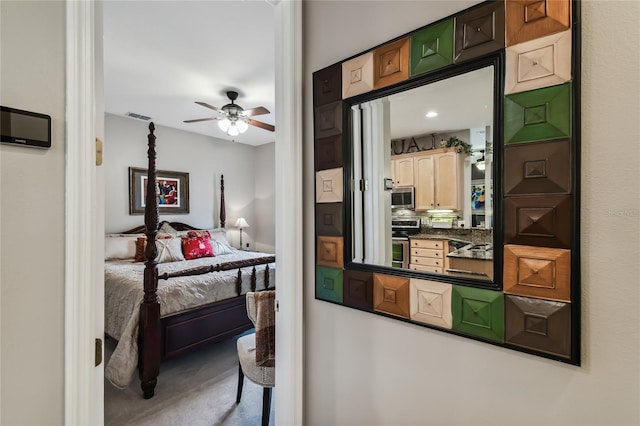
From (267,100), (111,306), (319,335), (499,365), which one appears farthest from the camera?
(267,100)

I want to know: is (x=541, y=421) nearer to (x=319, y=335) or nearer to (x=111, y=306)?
(x=319, y=335)

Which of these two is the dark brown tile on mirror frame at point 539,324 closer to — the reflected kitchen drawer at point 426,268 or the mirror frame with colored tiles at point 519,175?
the mirror frame with colored tiles at point 519,175

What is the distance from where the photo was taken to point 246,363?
1.93m

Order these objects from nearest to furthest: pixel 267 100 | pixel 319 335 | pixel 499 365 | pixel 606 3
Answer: pixel 606 3, pixel 499 365, pixel 319 335, pixel 267 100

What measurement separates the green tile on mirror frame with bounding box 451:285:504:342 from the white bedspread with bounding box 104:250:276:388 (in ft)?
7.88

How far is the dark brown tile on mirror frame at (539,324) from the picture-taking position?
0.76m

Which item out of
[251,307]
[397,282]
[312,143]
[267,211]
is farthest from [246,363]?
[267,211]

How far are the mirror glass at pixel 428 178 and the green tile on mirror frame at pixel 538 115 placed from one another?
60mm

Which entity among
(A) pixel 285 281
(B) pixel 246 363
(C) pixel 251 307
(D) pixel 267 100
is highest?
(D) pixel 267 100

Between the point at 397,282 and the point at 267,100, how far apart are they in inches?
127

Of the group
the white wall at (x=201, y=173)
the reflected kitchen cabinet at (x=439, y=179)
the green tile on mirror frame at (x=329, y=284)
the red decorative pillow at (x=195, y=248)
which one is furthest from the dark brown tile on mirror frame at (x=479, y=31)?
the white wall at (x=201, y=173)

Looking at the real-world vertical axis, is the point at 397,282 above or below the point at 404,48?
below

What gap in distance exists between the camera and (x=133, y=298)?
8.25 feet

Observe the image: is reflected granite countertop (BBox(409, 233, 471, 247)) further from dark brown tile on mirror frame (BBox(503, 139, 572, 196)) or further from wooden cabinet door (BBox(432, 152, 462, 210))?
dark brown tile on mirror frame (BBox(503, 139, 572, 196))
